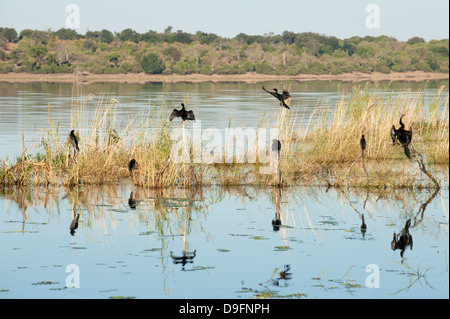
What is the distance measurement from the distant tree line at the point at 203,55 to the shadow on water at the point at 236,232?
62195 mm

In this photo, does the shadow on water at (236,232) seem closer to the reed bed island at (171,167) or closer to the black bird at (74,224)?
the black bird at (74,224)

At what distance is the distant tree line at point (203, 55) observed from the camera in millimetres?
74000

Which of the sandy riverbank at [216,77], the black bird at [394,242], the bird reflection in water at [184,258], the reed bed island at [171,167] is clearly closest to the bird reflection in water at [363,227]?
the black bird at [394,242]

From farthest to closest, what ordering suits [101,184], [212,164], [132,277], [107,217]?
[212,164]
[101,184]
[107,217]
[132,277]

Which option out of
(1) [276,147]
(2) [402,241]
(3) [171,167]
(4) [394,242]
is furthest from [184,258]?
(1) [276,147]

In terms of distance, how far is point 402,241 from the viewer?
7602 mm

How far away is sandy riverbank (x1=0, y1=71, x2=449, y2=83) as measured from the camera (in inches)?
2752

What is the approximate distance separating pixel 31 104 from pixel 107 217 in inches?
930

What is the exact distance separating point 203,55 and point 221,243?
253 ft

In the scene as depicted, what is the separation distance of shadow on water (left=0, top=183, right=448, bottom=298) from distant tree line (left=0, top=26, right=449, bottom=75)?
6219 cm

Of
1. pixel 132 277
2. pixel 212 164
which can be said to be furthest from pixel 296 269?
pixel 212 164

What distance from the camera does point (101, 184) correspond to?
36.4 ft

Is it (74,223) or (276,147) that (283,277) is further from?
(276,147)
